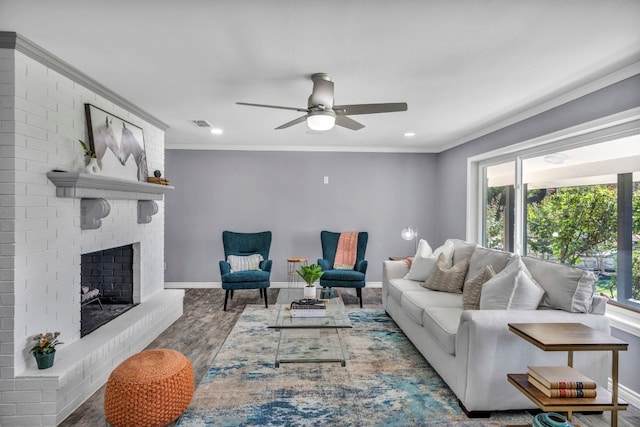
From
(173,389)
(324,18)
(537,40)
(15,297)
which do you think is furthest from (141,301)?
(537,40)

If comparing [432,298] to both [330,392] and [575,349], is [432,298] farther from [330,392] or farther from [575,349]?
[575,349]

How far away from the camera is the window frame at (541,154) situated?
2684 millimetres

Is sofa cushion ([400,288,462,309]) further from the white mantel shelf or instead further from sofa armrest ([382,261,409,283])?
the white mantel shelf

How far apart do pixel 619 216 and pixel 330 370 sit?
8.49 ft

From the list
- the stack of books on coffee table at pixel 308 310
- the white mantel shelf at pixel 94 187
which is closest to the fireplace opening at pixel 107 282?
the white mantel shelf at pixel 94 187

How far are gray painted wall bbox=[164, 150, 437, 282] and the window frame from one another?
1175 mm

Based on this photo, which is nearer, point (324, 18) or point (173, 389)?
point (324, 18)

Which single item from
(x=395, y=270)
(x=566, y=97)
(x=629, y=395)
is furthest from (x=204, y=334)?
(x=566, y=97)

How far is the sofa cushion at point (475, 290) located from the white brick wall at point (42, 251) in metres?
2.87

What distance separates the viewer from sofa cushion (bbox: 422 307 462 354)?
2.57 m

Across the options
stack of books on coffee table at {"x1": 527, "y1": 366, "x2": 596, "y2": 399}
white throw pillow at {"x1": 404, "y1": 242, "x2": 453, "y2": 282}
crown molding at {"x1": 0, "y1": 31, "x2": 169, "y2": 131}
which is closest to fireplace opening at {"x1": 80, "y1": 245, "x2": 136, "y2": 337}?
crown molding at {"x1": 0, "y1": 31, "x2": 169, "y2": 131}

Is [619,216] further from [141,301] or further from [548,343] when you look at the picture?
[141,301]

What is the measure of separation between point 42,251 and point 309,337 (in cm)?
214

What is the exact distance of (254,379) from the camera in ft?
9.23
